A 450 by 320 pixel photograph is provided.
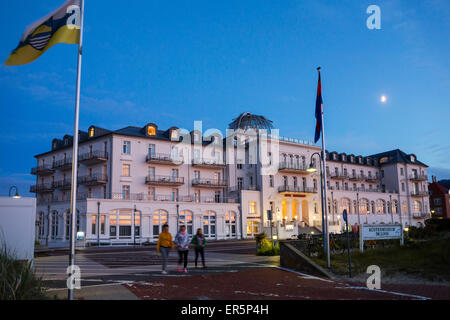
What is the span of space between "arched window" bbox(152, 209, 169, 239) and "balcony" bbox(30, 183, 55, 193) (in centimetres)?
1677

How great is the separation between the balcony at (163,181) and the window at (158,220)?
11.5 ft

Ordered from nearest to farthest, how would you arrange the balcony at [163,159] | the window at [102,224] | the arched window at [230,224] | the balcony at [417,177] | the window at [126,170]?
the window at [102,224], the window at [126,170], the balcony at [163,159], the arched window at [230,224], the balcony at [417,177]

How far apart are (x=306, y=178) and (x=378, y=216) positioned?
695 inches

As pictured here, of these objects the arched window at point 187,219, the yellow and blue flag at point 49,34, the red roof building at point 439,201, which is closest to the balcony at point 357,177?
the red roof building at point 439,201

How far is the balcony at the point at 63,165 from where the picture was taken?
50138mm

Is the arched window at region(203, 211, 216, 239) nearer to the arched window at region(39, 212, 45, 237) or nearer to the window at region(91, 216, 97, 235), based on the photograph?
the window at region(91, 216, 97, 235)

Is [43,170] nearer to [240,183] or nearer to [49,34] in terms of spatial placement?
[240,183]

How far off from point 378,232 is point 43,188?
4701cm

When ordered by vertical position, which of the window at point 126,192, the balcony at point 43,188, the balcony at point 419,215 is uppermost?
the balcony at point 43,188

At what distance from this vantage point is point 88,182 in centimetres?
4484

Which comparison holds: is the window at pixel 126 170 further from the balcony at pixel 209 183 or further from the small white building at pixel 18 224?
the small white building at pixel 18 224

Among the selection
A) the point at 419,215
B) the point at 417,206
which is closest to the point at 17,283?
A: the point at 419,215

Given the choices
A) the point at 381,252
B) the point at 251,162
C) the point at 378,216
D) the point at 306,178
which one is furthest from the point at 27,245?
the point at 378,216
